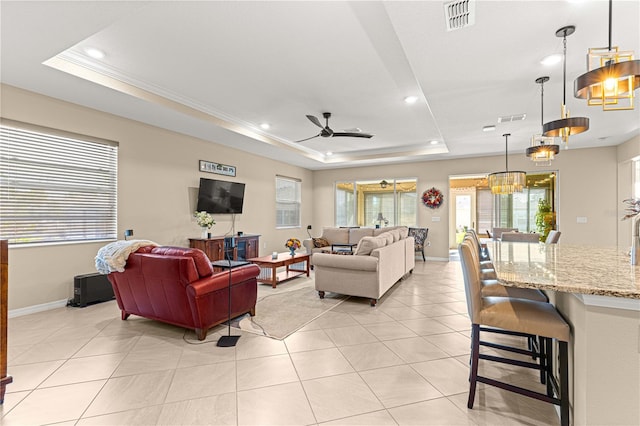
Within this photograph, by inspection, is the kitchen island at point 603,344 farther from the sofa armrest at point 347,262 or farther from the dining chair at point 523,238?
the dining chair at point 523,238

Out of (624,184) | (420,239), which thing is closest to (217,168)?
(420,239)

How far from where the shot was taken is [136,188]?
482cm

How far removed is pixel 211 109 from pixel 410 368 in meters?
4.54

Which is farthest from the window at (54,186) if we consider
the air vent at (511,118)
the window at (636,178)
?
the window at (636,178)

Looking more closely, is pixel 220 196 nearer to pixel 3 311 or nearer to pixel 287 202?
pixel 287 202

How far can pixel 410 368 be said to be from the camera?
7.92 ft

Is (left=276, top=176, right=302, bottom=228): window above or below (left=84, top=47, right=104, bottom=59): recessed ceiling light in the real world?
below

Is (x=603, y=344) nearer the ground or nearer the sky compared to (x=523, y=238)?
nearer the ground

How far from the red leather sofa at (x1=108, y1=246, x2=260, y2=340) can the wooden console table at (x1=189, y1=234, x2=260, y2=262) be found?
1839 millimetres

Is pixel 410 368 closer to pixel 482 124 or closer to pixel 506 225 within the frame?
pixel 482 124

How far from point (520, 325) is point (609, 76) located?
1429 millimetres

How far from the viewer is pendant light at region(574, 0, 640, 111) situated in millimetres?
1547

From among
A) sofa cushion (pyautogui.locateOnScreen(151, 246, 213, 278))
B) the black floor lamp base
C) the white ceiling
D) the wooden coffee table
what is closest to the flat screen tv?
the white ceiling

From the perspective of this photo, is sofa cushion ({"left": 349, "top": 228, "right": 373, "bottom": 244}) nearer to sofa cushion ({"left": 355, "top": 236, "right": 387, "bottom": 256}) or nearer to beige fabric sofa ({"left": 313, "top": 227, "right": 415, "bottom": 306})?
beige fabric sofa ({"left": 313, "top": 227, "right": 415, "bottom": 306})
